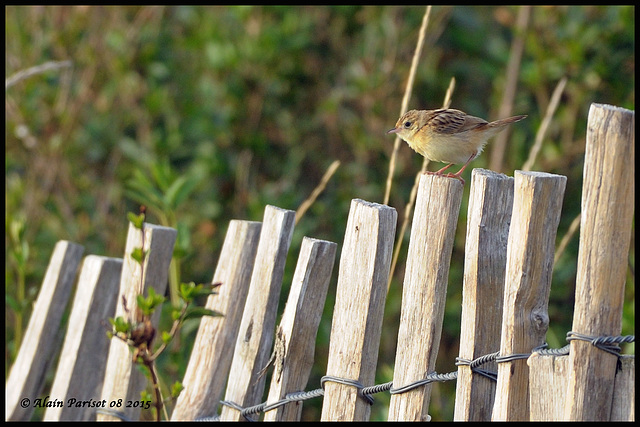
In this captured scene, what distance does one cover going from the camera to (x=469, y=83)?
555 centimetres

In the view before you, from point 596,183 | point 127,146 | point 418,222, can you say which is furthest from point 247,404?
point 127,146

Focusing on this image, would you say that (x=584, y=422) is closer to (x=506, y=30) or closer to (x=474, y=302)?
(x=474, y=302)

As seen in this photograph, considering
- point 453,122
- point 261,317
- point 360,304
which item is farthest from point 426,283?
point 453,122

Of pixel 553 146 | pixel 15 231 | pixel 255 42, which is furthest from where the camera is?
pixel 255 42

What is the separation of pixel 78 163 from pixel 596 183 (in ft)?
13.8

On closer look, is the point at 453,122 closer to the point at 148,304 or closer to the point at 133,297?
the point at 133,297

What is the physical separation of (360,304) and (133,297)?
0.95 m

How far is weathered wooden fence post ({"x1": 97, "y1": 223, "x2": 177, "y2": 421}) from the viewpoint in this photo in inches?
104

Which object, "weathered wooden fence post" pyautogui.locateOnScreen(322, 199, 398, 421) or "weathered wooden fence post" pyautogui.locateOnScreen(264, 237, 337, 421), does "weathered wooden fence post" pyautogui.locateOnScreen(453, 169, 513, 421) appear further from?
"weathered wooden fence post" pyautogui.locateOnScreen(264, 237, 337, 421)

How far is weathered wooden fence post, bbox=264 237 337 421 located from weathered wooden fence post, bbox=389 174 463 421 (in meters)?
0.33

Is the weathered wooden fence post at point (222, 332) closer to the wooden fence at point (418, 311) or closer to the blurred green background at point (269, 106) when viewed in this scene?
the wooden fence at point (418, 311)

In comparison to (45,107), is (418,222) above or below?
below

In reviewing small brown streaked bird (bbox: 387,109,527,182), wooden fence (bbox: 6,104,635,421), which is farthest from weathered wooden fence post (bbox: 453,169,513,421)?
small brown streaked bird (bbox: 387,109,527,182)

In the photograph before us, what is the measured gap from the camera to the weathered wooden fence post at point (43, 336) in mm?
2928
